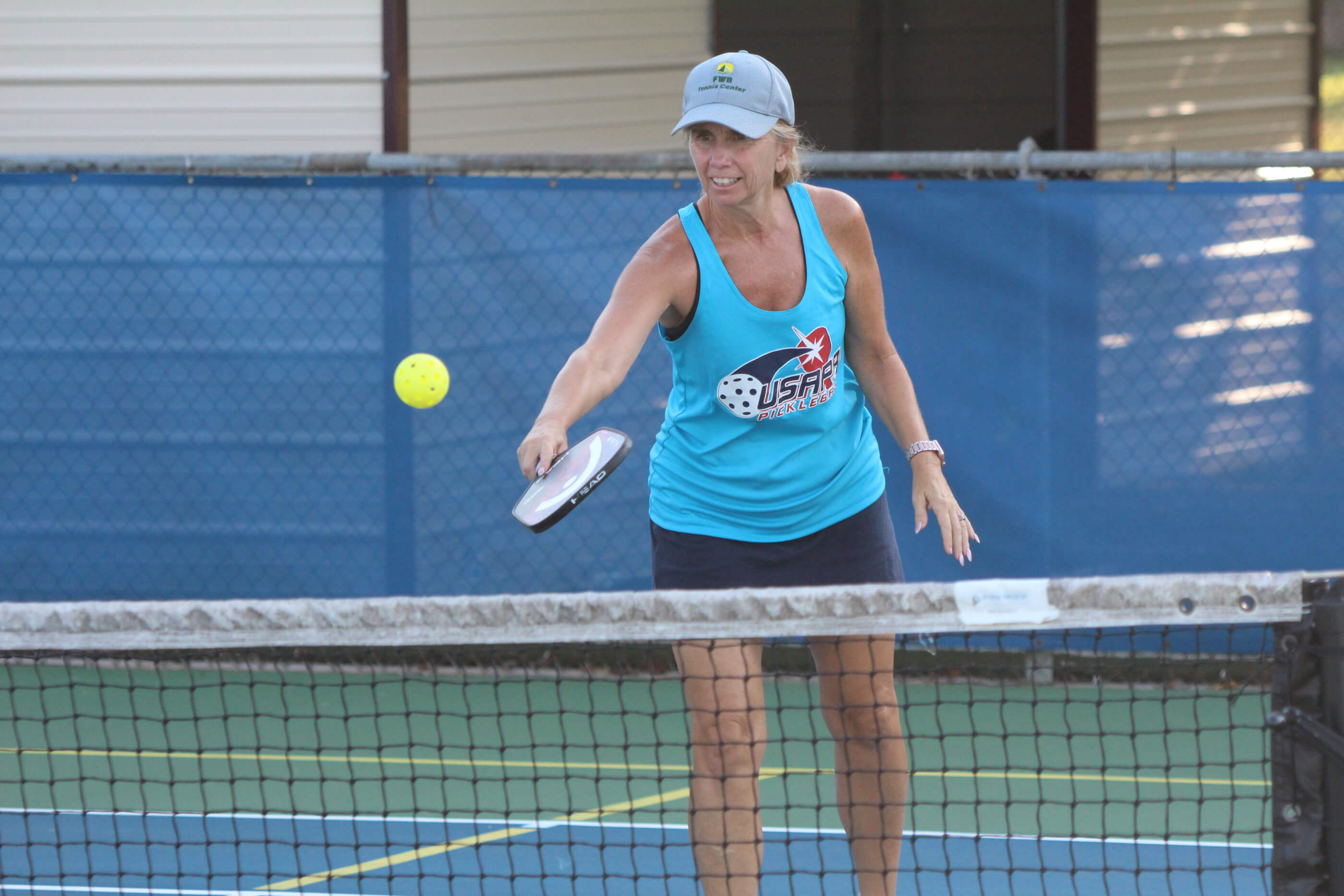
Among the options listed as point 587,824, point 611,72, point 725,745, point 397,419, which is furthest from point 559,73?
point 725,745

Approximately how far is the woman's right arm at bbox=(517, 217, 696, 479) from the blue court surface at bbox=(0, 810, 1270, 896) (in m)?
1.41

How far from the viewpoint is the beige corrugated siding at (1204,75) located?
8242mm

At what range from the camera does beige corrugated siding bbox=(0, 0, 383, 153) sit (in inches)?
274

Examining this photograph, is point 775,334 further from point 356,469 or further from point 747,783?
point 356,469

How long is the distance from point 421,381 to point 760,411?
10.1 ft

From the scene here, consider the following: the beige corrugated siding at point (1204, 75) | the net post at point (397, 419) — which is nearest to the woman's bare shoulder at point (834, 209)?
the net post at point (397, 419)

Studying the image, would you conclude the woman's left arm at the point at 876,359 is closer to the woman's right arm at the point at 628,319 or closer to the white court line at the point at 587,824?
the woman's right arm at the point at 628,319

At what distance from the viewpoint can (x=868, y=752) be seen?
2971 millimetres

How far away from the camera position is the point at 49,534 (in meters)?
6.20

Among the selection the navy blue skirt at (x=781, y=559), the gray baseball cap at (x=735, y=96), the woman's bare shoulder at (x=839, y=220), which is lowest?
the navy blue skirt at (x=781, y=559)

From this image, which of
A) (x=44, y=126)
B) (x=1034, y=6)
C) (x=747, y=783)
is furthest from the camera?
(x=1034, y=6)

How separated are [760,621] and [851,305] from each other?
0.96 meters

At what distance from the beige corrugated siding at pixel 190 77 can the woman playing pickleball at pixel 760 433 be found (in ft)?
14.5

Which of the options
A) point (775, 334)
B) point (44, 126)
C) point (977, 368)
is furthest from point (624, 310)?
point (44, 126)
